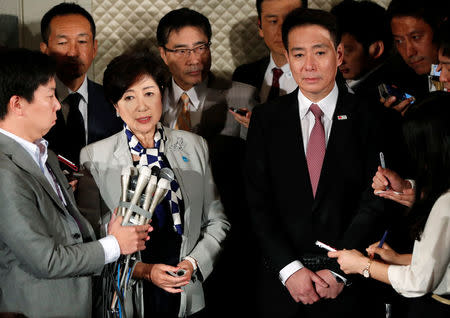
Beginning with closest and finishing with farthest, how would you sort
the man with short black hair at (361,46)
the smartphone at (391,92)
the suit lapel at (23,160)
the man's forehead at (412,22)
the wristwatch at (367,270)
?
the suit lapel at (23,160) < the wristwatch at (367,270) < the smartphone at (391,92) < the man's forehead at (412,22) < the man with short black hair at (361,46)

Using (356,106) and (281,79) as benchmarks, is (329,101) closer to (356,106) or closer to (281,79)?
(356,106)

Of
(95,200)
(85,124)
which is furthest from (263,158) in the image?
(85,124)

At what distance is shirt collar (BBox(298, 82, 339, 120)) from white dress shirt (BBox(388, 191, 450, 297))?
746 millimetres

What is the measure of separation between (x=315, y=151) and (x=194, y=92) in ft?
3.39

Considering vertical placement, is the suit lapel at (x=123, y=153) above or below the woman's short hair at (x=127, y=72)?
below

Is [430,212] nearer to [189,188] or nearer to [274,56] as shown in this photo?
[189,188]

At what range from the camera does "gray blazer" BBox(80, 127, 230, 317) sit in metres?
2.73

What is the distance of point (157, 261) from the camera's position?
2.72m

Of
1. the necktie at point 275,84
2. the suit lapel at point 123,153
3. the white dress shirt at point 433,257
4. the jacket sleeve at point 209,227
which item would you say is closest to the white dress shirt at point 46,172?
the suit lapel at point 123,153

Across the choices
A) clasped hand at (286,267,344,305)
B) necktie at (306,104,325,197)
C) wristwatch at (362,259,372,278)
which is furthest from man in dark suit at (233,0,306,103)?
wristwatch at (362,259,372,278)

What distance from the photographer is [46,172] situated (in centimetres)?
239

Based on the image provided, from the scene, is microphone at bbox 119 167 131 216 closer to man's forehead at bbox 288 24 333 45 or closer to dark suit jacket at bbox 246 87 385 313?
dark suit jacket at bbox 246 87 385 313

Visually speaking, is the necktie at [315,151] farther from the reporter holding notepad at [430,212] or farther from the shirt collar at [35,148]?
the shirt collar at [35,148]

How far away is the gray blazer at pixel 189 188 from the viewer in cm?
273
